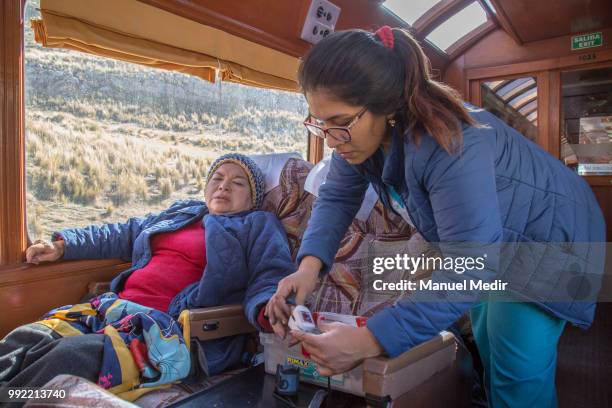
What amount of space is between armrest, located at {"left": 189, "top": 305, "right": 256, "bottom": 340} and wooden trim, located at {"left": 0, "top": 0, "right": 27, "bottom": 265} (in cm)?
85

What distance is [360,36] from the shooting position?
113 cm

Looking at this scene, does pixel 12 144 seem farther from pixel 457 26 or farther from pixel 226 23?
pixel 457 26

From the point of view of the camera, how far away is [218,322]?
1909 mm

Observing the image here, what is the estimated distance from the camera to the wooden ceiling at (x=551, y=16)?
434cm

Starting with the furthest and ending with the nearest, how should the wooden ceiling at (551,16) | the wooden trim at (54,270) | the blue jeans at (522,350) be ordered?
the wooden ceiling at (551,16) < the wooden trim at (54,270) < the blue jeans at (522,350)

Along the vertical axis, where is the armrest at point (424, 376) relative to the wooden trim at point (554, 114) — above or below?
below

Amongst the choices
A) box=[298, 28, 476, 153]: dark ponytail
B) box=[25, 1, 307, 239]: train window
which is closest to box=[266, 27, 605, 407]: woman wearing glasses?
box=[298, 28, 476, 153]: dark ponytail

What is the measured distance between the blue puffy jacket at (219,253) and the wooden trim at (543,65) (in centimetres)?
379

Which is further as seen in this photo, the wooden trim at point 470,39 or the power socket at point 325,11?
the wooden trim at point 470,39

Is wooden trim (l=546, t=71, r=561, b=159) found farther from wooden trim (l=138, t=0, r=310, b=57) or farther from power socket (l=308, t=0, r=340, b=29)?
wooden trim (l=138, t=0, r=310, b=57)

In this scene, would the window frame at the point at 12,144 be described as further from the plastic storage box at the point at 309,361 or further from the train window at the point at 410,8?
the train window at the point at 410,8

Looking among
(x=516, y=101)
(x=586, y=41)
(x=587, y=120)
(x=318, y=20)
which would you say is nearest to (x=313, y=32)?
(x=318, y=20)

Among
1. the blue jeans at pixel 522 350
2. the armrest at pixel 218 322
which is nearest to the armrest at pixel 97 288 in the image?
the armrest at pixel 218 322

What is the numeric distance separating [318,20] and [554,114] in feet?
9.52
